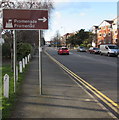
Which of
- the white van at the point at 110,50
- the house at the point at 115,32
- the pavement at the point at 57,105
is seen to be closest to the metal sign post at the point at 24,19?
the pavement at the point at 57,105

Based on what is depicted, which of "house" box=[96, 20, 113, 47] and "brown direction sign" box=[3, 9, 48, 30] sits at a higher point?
"house" box=[96, 20, 113, 47]

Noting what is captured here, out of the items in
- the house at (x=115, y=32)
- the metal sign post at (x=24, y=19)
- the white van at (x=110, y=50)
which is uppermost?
the house at (x=115, y=32)

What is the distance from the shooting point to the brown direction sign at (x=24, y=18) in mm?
6875

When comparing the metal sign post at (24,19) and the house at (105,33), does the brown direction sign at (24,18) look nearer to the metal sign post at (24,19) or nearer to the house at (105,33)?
the metal sign post at (24,19)

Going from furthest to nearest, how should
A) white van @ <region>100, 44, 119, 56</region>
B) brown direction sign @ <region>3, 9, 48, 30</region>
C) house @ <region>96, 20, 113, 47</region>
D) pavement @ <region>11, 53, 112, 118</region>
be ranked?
house @ <region>96, 20, 113, 47</region>, white van @ <region>100, 44, 119, 56</region>, brown direction sign @ <region>3, 9, 48, 30</region>, pavement @ <region>11, 53, 112, 118</region>

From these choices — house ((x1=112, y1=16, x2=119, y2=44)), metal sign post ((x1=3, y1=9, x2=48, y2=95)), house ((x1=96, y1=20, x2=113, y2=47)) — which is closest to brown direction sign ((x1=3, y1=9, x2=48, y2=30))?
metal sign post ((x1=3, y1=9, x2=48, y2=95))

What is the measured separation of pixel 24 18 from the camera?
6930 millimetres

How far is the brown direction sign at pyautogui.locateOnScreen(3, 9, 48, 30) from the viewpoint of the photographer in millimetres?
6875

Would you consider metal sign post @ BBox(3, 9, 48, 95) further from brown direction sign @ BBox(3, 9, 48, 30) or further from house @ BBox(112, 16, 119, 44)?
house @ BBox(112, 16, 119, 44)

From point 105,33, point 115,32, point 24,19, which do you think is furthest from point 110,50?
point 105,33

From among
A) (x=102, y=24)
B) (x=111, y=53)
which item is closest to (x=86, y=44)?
(x=102, y=24)

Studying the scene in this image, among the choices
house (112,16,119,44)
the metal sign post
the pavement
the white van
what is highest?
house (112,16,119,44)

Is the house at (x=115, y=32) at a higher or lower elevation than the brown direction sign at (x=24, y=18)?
higher

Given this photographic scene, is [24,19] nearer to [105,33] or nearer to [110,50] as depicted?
[110,50]
